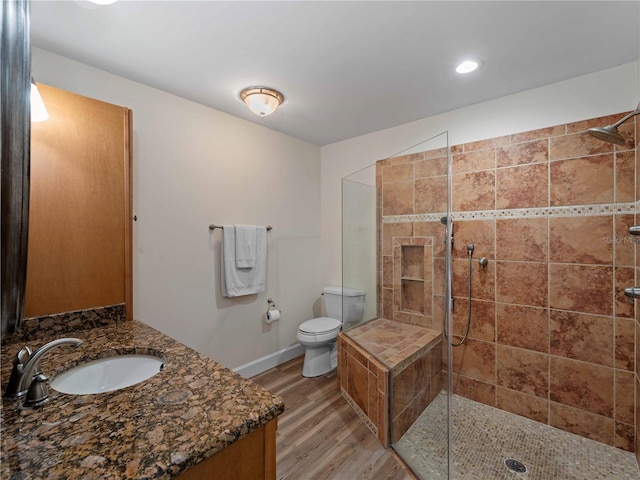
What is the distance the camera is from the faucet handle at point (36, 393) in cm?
86

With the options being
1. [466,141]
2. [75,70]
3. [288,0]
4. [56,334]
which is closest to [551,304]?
[466,141]

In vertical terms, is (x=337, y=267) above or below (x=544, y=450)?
above

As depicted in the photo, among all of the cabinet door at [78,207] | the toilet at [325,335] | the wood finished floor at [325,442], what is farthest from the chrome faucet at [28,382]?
the toilet at [325,335]

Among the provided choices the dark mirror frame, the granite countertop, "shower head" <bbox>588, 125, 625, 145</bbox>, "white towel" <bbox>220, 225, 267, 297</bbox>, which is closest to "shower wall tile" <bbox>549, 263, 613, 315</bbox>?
"shower head" <bbox>588, 125, 625, 145</bbox>

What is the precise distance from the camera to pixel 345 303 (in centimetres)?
283

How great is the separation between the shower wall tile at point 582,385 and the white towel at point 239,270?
7.68ft

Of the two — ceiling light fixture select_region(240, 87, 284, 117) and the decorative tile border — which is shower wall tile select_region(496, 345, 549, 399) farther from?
ceiling light fixture select_region(240, 87, 284, 117)

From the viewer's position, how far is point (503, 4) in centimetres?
131

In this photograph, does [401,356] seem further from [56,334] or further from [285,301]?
[56,334]

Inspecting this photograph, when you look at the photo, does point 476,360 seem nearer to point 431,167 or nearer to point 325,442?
point 325,442

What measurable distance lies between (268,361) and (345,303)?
949 mm

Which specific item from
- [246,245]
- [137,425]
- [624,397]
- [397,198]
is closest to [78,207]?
[246,245]

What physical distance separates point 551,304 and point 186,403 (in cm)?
233

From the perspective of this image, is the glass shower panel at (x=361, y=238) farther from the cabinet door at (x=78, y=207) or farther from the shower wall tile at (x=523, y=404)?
the cabinet door at (x=78, y=207)
